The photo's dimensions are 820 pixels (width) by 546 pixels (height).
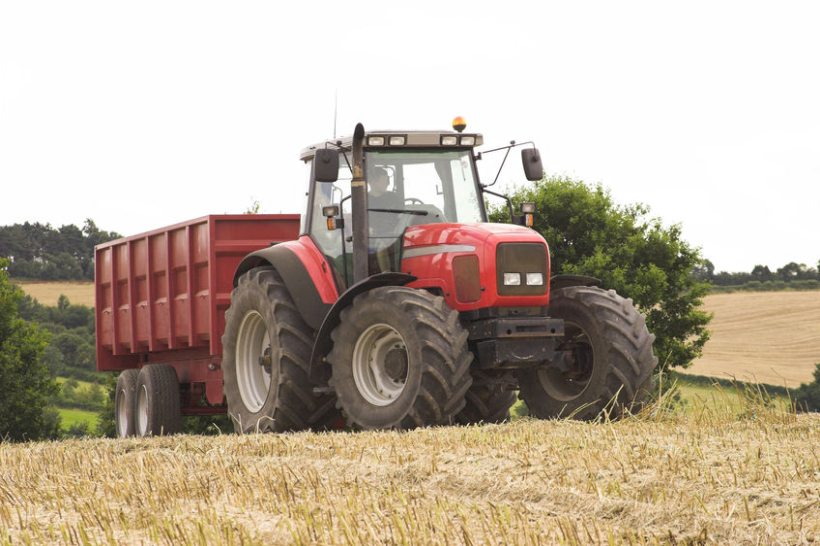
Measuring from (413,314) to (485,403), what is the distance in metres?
2.16

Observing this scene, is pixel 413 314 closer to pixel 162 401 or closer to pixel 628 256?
pixel 162 401

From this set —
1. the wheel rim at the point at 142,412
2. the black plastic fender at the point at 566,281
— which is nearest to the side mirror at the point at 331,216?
the black plastic fender at the point at 566,281

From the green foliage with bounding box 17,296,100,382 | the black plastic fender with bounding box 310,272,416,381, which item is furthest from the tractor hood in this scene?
the green foliage with bounding box 17,296,100,382

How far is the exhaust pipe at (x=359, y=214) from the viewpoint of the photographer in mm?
10070

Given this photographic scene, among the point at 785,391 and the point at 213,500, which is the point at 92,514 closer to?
the point at 213,500

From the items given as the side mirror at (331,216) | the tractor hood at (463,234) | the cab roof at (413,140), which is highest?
the cab roof at (413,140)

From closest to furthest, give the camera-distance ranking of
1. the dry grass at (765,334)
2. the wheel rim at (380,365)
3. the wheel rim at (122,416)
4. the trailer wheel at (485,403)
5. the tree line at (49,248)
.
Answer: the wheel rim at (380,365), the trailer wheel at (485,403), the wheel rim at (122,416), the dry grass at (765,334), the tree line at (49,248)

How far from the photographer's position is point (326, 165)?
966 cm

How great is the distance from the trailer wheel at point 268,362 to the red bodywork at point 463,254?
1190 millimetres

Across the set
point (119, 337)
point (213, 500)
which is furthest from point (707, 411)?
point (119, 337)

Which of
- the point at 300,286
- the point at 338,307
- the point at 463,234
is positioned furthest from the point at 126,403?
the point at 463,234

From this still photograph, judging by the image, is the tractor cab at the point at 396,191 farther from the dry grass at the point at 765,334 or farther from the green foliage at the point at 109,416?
the dry grass at the point at 765,334

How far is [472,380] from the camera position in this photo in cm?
947

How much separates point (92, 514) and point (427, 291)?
14.5 ft
